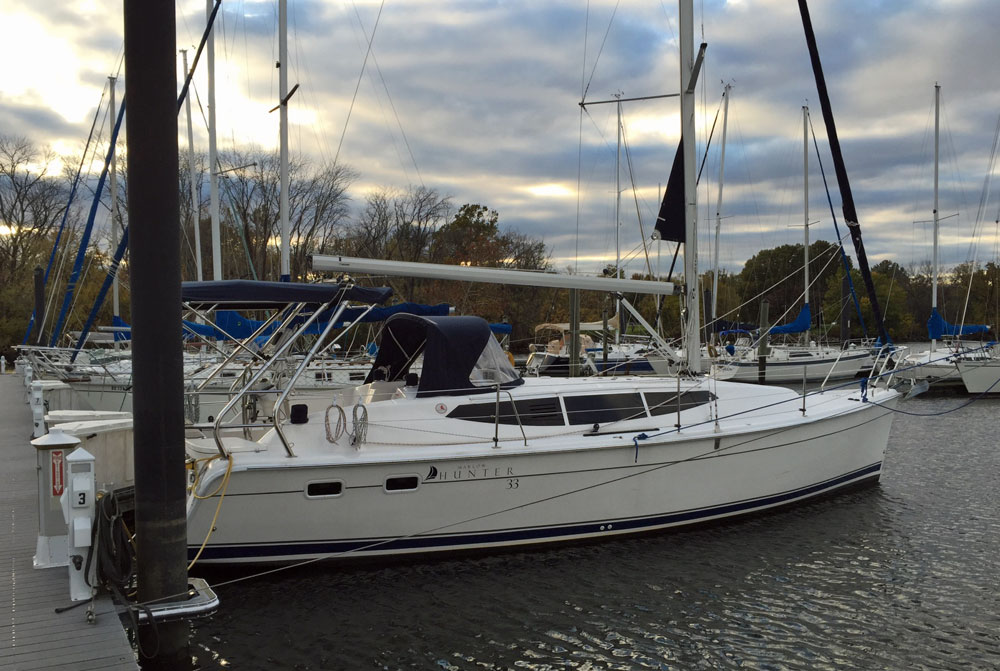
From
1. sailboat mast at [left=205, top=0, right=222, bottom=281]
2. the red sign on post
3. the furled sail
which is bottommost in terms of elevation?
the red sign on post

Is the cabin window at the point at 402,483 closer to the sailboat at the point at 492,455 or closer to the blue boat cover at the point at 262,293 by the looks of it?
the sailboat at the point at 492,455

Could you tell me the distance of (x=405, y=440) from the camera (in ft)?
28.3

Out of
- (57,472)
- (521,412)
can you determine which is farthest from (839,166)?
(57,472)

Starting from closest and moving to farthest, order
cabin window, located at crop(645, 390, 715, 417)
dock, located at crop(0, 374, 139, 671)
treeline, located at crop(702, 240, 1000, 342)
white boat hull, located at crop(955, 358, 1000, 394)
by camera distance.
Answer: dock, located at crop(0, 374, 139, 671)
cabin window, located at crop(645, 390, 715, 417)
white boat hull, located at crop(955, 358, 1000, 394)
treeline, located at crop(702, 240, 1000, 342)

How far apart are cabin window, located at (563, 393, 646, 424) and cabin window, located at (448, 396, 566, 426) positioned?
19 centimetres

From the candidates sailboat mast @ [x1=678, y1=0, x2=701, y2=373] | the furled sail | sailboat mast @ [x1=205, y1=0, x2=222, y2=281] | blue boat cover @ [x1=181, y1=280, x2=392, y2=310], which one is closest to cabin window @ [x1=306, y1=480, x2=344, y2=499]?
blue boat cover @ [x1=181, y1=280, x2=392, y2=310]

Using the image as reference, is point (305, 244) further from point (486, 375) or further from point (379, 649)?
point (379, 649)

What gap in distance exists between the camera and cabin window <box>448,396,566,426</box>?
908 centimetres

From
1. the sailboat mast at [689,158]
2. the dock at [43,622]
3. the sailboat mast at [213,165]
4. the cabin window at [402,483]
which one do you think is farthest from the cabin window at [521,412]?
the sailboat mast at [213,165]

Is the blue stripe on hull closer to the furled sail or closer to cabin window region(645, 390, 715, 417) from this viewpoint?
cabin window region(645, 390, 715, 417)

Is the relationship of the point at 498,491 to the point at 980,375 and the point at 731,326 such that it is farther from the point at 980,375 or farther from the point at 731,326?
the point at 731,326

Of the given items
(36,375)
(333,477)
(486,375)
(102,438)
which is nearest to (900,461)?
(486,375)

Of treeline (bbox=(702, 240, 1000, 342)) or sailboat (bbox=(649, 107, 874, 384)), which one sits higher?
treeline (bbox=(702, 240, 1000, 342))

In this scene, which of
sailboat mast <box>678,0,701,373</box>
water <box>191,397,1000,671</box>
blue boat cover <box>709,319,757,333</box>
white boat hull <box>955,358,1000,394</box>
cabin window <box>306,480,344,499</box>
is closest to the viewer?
water <box>191,397,1000,671</box>
